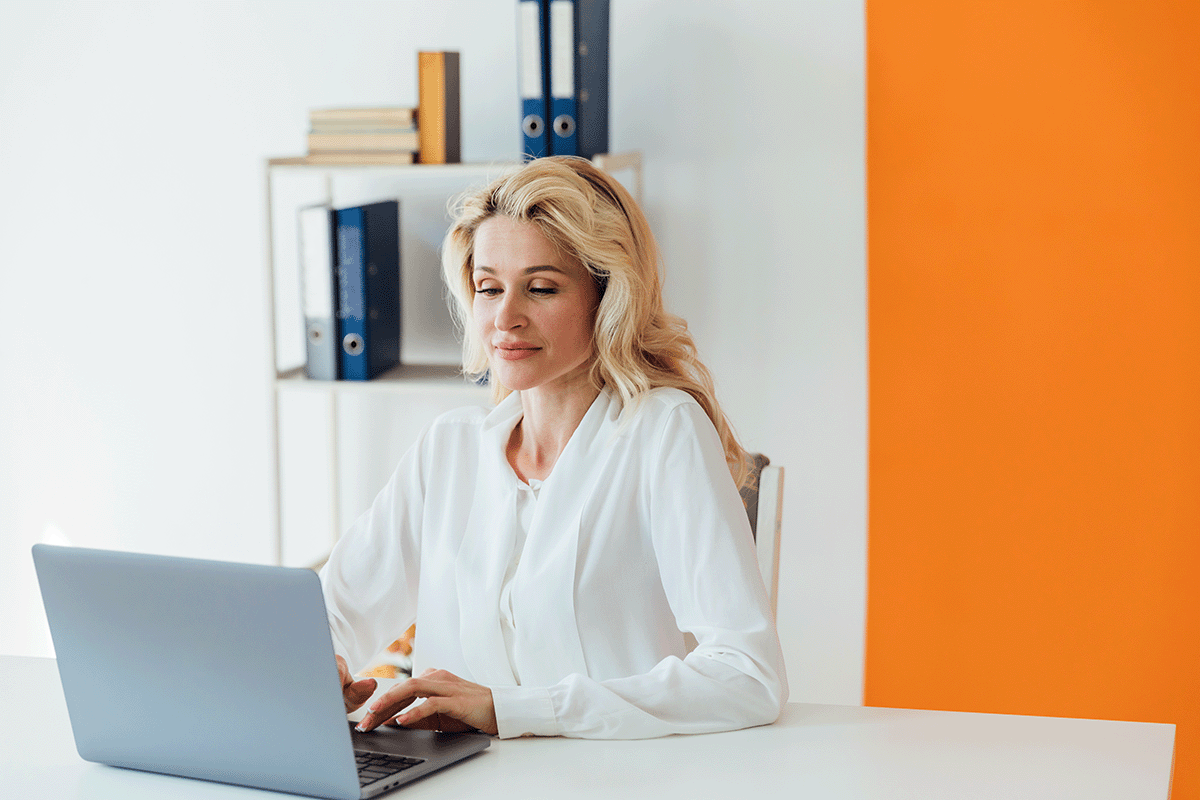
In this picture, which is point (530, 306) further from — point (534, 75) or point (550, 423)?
point (534, 75)

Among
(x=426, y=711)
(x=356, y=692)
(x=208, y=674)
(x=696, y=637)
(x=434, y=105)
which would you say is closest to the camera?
(x=208, y=674)

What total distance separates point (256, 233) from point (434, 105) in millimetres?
672

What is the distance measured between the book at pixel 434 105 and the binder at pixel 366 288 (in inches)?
7.3

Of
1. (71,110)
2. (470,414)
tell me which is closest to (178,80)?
(71,110)

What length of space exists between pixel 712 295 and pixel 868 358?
1.19 feet

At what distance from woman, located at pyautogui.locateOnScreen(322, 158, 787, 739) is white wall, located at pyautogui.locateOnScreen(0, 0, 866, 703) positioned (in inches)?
37.4

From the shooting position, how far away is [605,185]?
158 centimetres

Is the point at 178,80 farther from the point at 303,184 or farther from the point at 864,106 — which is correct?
the point at 864,106

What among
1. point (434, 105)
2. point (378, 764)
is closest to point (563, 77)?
point (434, 105)

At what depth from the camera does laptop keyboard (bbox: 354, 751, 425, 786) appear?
1080 mm

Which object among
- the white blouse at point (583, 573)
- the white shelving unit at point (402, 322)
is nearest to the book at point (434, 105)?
the white shelving unit at point (402, 322)

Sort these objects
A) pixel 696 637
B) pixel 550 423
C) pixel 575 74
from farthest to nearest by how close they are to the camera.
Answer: pixel 575 74, pixel 550 423, pixel 696 637

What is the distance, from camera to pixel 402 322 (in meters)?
2.80

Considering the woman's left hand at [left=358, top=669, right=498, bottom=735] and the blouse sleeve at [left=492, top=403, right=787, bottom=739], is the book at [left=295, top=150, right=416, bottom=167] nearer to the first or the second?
the blouse sleeve at [left=492, top=403, right=787, bottom=739]
